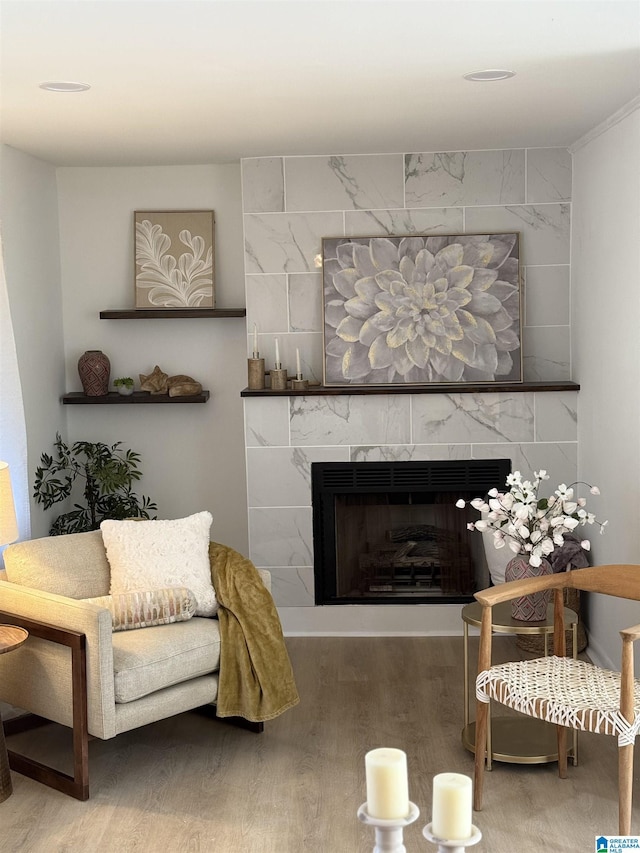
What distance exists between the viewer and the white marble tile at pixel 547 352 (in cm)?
495

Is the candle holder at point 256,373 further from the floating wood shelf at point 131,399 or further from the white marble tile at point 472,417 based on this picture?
the white marble tile at point 472,417

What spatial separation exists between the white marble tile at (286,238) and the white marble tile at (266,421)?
686 millimetres

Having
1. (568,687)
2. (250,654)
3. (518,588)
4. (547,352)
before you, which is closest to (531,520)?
(518,588)

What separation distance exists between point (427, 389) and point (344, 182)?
1.15 meters

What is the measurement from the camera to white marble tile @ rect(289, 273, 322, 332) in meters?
4.96

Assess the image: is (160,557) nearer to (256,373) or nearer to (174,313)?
(256,373)

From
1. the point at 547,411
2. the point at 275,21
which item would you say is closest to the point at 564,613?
the point at 547,411

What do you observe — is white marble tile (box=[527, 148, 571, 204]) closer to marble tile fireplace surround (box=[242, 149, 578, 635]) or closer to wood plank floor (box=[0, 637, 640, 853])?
marble tile fireplace surround (box=[242, 149, 578, 635])

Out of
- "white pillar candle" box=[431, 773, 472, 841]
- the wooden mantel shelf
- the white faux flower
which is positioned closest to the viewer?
"white pillar candle" box=[431, 773, 472, 841]

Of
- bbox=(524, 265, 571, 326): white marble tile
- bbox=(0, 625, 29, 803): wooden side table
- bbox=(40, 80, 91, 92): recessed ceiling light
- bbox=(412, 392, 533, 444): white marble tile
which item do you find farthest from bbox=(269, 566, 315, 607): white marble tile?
bbox=(40, 80, 91, 92): recessed ceiling light

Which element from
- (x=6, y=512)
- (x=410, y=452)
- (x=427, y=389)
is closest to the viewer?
(x=6, y=512)

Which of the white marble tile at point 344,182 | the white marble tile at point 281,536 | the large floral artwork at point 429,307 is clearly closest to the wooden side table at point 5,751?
the white marble tile at point 281,536

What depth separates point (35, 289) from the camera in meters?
4.89

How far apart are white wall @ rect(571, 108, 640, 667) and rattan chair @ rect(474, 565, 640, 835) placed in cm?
60
